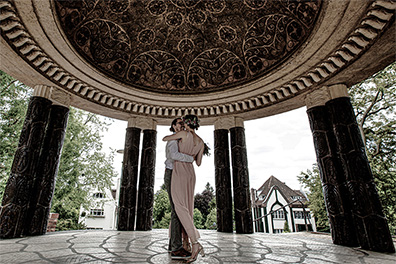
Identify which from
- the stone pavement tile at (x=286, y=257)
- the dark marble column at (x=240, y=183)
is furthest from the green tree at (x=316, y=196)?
the stone pavement tile at (x=286, y=257)

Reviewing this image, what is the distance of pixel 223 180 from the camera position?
7762 millimetres

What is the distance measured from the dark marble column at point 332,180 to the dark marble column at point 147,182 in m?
5.79

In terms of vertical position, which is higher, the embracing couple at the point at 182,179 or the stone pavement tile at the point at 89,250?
the embracing couple at the point at 182,179

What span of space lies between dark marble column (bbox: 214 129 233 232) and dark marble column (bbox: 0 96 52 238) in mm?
5725

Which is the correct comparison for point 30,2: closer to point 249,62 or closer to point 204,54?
point 204,54

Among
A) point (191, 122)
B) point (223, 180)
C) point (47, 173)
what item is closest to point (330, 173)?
point (223, 180)

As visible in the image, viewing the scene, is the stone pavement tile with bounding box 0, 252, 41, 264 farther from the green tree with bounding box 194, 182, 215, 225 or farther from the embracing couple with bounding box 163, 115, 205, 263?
the green tree with bounding box 194, 182, 215, 225

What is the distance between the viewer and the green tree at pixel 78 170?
1280cm

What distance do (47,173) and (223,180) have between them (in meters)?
5.68

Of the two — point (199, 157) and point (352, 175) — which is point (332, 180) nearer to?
point (352, 175)

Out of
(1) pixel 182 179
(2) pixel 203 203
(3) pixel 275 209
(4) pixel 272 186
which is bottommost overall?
(3) pixel 275 209

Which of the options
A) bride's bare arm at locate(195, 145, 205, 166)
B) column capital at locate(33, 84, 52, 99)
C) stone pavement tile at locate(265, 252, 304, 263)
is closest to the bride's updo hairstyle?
bride's bare arm at locate(195, 145, 205, 166)

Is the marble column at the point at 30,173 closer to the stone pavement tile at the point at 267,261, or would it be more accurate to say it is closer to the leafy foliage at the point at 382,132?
the stone pavement tile at the point at 267,261

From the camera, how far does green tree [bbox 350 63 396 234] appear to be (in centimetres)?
874
